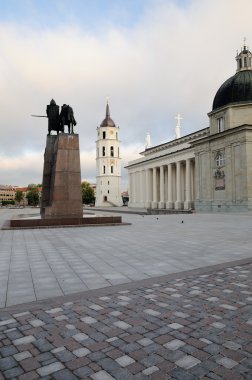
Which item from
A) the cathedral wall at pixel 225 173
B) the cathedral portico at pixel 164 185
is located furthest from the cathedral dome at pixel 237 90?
the cathedral portico at pixel 164 185

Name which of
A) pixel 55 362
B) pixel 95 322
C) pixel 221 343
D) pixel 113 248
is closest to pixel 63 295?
pixel 95 322

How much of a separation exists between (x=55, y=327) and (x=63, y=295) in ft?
4.87

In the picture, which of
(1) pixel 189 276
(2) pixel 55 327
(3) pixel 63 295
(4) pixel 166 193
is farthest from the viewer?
(4) pixel 166 193

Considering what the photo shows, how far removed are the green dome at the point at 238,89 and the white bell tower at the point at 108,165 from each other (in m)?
56.1

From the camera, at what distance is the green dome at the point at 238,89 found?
41000 millimetres

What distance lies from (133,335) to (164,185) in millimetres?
62038

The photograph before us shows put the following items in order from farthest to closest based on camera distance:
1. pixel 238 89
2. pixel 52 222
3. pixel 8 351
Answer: pixel 238 89 → pixel 52 222 → pixel 8 351

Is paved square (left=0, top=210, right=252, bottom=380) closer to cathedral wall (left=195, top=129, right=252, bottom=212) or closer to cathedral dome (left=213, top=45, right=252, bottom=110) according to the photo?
cathedral wall (left=195, top=129, right=252, bottom=212)

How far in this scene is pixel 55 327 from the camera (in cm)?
439

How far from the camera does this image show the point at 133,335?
4098 mm

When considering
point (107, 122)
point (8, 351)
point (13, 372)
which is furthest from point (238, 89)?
point (107, 122)

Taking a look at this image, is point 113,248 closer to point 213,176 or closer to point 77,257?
point 77,257

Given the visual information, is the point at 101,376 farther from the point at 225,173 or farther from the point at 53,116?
the point at 225,173

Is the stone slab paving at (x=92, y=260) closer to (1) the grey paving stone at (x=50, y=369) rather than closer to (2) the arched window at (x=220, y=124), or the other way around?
(1) the grey paving stone at (x=50, y=369)
